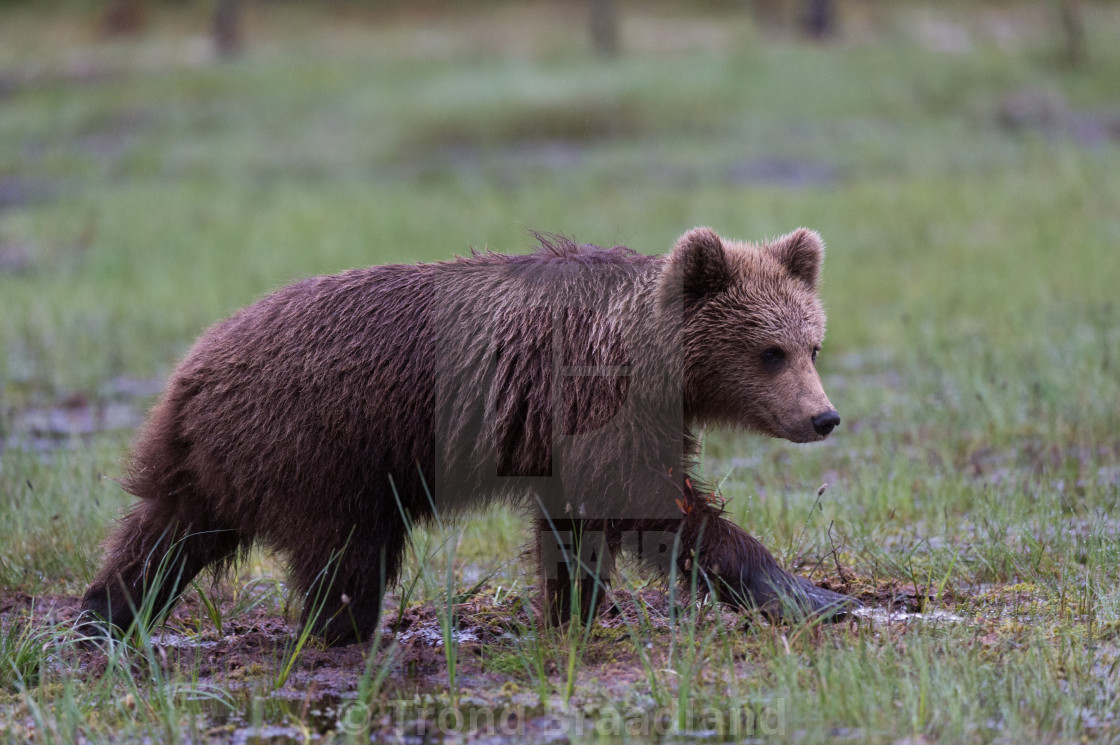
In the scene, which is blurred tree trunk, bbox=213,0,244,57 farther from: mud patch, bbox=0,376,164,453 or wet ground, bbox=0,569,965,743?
wet ground, bbox=0,569,965,743

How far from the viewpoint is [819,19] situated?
37.7 meters

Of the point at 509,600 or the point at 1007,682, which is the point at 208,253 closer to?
the point at 509,600

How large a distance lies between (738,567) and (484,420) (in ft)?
3.61

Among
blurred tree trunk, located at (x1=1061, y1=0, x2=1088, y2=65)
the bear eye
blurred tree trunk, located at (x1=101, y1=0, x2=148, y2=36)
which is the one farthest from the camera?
blurred tree trunk, located at (x1=101, y1=0, x2=148, y2=36)

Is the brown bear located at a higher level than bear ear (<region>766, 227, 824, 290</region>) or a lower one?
lower

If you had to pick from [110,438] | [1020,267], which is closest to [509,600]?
[110,438]

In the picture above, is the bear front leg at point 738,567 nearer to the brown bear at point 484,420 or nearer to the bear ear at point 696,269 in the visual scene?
the brown bear at point 484,420

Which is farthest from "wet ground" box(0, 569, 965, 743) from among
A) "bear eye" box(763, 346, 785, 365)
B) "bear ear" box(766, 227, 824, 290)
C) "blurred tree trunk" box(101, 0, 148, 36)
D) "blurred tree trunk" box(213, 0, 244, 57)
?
"blurred tree trunk" box(101, 0, 148, 36)

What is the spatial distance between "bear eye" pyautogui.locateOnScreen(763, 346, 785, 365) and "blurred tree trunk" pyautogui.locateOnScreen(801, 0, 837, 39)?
112 ft

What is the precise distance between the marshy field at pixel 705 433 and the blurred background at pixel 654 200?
68 mm

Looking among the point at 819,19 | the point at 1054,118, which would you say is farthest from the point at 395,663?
the point at 819,19

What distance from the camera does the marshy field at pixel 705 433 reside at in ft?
14.0

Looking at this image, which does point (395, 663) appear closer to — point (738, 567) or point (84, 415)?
point (738, 567)

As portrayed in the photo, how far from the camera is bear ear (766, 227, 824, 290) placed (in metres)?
5.17
